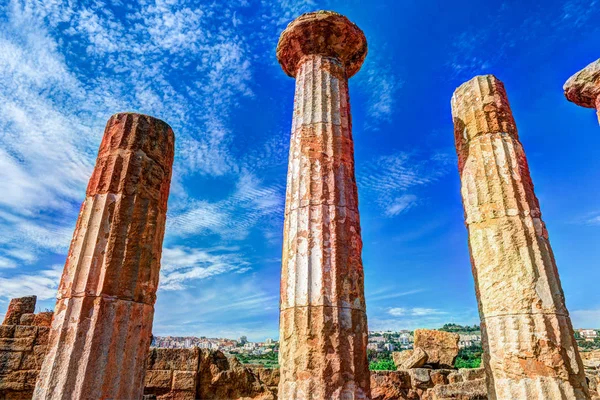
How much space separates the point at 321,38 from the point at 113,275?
5.53 m

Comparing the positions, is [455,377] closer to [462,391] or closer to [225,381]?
[462,391]

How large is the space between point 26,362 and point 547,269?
39.0ft

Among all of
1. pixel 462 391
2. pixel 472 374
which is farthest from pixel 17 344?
pixel 472 374

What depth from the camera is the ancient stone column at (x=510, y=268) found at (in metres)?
5.64

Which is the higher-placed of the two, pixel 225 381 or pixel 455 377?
pixel 455 377

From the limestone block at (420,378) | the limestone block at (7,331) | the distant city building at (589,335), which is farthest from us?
A: the distant city building at (589,335)

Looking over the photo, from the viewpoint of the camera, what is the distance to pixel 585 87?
884cm

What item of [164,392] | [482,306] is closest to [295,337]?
[482,306]

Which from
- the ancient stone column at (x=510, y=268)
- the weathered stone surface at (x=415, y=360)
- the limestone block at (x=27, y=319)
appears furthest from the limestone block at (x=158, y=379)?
the weathered stone surface at (x=415, y=360)

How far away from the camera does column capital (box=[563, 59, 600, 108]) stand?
867 cm

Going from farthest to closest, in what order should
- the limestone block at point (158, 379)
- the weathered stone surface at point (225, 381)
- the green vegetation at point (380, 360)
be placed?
the green vegetation at point (380, 360) → the weathered stone surface at point (225, 381) → the limestone block at point (158, 379)

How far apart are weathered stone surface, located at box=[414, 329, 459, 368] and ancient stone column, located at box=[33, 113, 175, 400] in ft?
38.5

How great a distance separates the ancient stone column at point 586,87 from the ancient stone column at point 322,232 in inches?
193

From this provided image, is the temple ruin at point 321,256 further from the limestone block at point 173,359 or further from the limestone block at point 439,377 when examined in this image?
the limestone block at point 439,377
